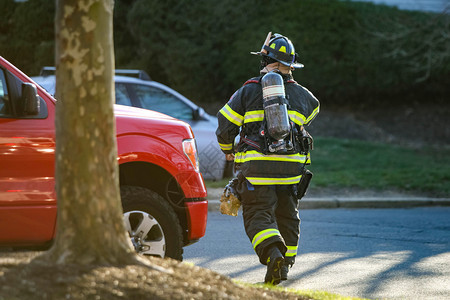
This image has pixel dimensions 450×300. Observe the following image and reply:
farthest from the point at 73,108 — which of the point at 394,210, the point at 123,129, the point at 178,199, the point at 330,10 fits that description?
the point at 330,10

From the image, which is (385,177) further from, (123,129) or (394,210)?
(123,129)

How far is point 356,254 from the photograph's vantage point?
764cm

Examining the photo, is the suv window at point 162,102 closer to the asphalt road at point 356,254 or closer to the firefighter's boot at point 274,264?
the asphalt road at point 356,254

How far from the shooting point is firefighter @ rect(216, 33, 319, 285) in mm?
5832

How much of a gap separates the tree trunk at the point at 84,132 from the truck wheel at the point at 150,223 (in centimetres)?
162

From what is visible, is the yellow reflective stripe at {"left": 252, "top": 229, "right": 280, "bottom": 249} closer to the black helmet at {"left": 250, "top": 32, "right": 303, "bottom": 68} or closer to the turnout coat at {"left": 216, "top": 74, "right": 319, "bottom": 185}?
the turnout coat at {"left": 216, "top": 74, "right": 319, "bottom": 185}

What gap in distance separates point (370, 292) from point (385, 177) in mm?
7571

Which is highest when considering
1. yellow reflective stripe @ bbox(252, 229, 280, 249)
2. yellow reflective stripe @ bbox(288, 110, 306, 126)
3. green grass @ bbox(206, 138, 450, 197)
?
yellow reflective stripe @ bbox(288, 110, 306, 126)

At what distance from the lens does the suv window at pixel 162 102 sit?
39.9ft

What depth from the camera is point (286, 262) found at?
600cm

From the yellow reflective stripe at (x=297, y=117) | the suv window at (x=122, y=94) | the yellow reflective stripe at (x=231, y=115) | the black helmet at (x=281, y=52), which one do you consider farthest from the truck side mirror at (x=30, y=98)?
the suv window at (x=122, y=94)

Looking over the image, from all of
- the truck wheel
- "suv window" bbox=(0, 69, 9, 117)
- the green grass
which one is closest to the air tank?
the truck wheel

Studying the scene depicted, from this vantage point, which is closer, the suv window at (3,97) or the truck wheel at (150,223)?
the suv window at (3,97)

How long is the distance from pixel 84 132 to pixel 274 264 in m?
2.20
